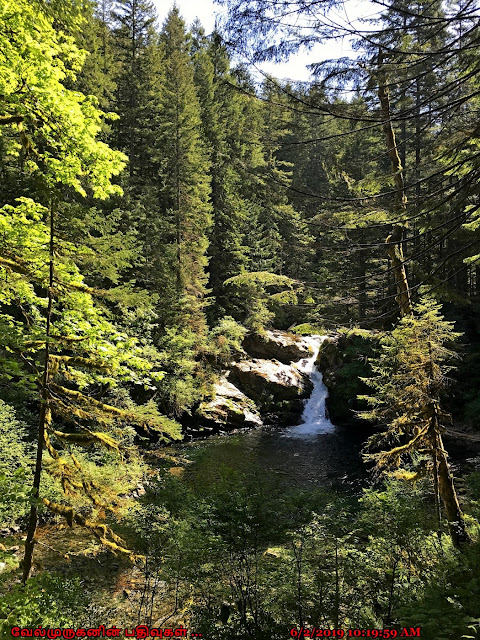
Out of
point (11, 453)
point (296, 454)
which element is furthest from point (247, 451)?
point (11, 453)

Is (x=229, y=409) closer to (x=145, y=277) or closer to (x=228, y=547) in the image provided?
(x=145, y=277)

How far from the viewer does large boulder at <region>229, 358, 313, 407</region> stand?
21.1m

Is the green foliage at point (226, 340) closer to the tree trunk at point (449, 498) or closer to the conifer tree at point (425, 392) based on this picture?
the conifer tree at point (425, 392)

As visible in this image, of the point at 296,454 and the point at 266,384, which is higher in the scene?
the point at 266,384

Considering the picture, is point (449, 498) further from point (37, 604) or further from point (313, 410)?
point (313, 410)

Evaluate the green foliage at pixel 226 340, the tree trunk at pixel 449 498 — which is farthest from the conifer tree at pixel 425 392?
the green foliage at pixel 226 340

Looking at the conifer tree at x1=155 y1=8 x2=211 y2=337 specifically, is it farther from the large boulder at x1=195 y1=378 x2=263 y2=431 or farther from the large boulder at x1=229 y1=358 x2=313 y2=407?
the large boulder at x1=195 y1=378 x2=263 y2=431

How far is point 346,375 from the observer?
63.5 feet

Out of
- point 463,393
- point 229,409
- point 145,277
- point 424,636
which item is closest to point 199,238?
point 145,277

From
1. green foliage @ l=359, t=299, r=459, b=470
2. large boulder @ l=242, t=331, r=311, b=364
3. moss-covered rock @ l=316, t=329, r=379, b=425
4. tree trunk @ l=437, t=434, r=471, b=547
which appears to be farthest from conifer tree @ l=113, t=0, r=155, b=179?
tree trunk @ l=437, t=434, r=471, b=547

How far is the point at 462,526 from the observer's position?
6.17 m

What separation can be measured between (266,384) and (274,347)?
12.4 ft

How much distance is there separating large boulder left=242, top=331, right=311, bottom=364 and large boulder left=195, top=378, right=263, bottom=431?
3.75 m

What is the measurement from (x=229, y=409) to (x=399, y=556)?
13.6 meters
